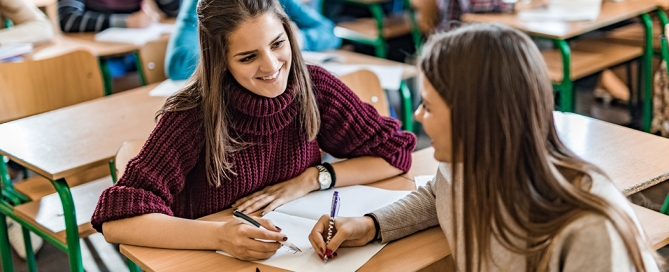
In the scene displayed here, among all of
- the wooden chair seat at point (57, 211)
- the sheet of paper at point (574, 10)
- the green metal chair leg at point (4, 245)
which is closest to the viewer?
the wooden chair seat at point (57, 211)

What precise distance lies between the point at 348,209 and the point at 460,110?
0.59 meters

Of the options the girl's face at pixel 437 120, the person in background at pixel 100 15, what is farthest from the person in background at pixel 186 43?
the girl's face at pixel 437 120

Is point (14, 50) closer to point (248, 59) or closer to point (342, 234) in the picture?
point (248, 59)

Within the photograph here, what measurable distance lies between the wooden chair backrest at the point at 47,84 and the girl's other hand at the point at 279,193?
130cm

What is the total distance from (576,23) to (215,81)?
2093mm

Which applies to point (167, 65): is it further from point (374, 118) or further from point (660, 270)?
point (660, 270)

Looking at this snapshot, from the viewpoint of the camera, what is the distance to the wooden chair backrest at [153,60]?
3.00m

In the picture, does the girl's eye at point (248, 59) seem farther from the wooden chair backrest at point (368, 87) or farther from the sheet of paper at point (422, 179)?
the wooden chair backrest at point (368, 87)

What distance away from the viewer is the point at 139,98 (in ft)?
8.43

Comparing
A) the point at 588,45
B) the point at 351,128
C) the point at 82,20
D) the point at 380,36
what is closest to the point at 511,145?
the point at 351,128

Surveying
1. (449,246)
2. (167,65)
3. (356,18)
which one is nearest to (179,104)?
(449,246)

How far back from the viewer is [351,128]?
181 centimetres

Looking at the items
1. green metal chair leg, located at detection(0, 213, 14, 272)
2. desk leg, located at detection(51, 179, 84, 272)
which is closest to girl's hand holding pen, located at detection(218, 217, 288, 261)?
desk leg, located at detection(51, 179, 84, 272)

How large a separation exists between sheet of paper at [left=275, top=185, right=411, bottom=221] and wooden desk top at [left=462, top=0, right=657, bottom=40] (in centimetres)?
163
